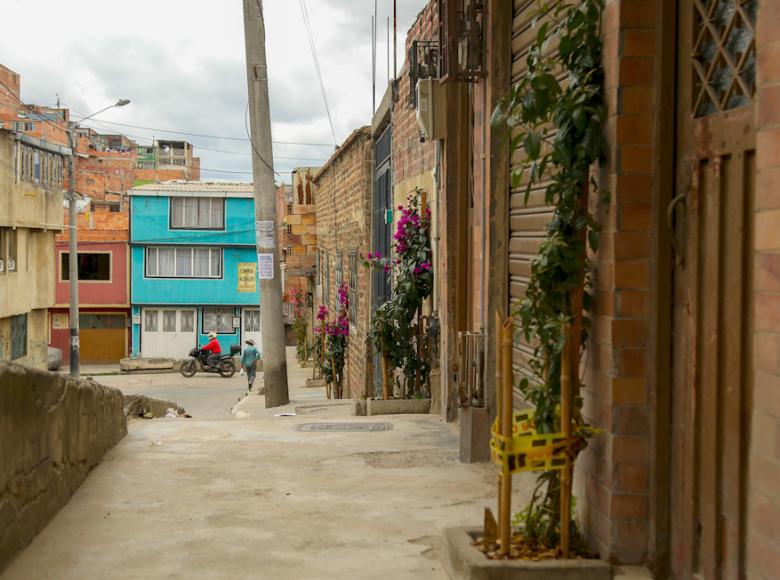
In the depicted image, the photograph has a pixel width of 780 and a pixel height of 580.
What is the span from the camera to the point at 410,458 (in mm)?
6246

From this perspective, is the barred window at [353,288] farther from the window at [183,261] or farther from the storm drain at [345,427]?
the window at [183,261]

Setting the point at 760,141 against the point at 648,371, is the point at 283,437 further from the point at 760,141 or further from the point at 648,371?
the point at 760,141

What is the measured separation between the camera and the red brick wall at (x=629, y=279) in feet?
11.2

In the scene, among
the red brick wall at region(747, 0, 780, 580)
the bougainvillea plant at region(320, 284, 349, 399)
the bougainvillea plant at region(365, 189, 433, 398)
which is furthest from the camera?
the bougainvillea plant at region(320, 284, 349, 399)

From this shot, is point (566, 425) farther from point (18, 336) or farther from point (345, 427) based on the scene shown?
point (18, 336)

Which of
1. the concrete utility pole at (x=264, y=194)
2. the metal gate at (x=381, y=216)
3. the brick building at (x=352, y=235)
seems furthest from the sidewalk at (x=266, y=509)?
the metal gate at (x=381, y=216)

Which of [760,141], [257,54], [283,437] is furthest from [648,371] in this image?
[257,54]

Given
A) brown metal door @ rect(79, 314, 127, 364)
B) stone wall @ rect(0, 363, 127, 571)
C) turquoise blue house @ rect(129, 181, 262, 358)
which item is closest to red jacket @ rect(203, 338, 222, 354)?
turquoise blue house @ rect(129, 181, 262, 358)

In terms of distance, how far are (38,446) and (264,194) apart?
26.2 feet

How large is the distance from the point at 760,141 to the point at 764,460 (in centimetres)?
87

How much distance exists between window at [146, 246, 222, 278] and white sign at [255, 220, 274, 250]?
85.5 ft

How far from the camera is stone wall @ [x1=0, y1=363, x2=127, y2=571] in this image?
3953 mm

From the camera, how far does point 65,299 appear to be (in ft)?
127

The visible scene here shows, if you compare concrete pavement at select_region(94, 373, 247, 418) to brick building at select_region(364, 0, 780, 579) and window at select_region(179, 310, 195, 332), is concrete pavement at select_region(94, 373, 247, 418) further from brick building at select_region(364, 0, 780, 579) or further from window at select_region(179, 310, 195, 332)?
brick building at select_region(364, 0, 780, 579)
